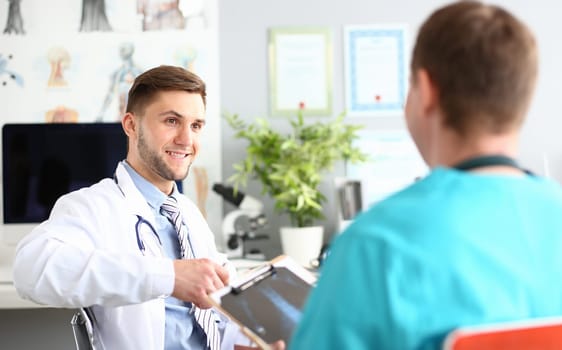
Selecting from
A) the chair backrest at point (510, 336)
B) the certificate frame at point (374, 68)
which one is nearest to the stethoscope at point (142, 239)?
the chair backrest at point (510, 336)

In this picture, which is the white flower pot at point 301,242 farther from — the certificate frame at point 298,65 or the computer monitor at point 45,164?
the computer monitor at point 45,164

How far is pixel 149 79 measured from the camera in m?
1.84

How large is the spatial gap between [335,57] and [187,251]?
1.70m

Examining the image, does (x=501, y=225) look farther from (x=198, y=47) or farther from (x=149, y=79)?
(x=198, y=47)

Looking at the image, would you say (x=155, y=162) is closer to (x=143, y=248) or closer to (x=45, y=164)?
(x=143, y=248)

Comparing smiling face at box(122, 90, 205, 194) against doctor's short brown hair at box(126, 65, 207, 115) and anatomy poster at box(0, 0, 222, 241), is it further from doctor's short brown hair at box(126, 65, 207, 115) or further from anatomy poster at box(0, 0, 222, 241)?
anatomy poster at box(0, 0, 222, 241)

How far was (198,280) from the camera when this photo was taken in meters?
1.43

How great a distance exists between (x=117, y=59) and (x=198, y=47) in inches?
14.5

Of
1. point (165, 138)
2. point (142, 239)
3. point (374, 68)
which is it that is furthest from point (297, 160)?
point (142, 239)

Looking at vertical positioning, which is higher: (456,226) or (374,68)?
(374,68)

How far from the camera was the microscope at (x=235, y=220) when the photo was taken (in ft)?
9.79

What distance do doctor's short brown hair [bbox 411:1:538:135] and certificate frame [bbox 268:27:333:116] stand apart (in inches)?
93.8

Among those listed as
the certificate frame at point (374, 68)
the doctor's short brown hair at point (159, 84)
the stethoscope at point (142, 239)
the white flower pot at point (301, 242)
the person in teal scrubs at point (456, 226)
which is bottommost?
the white flower pot at point (301, 242)

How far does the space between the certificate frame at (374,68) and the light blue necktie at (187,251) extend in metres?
1.56
